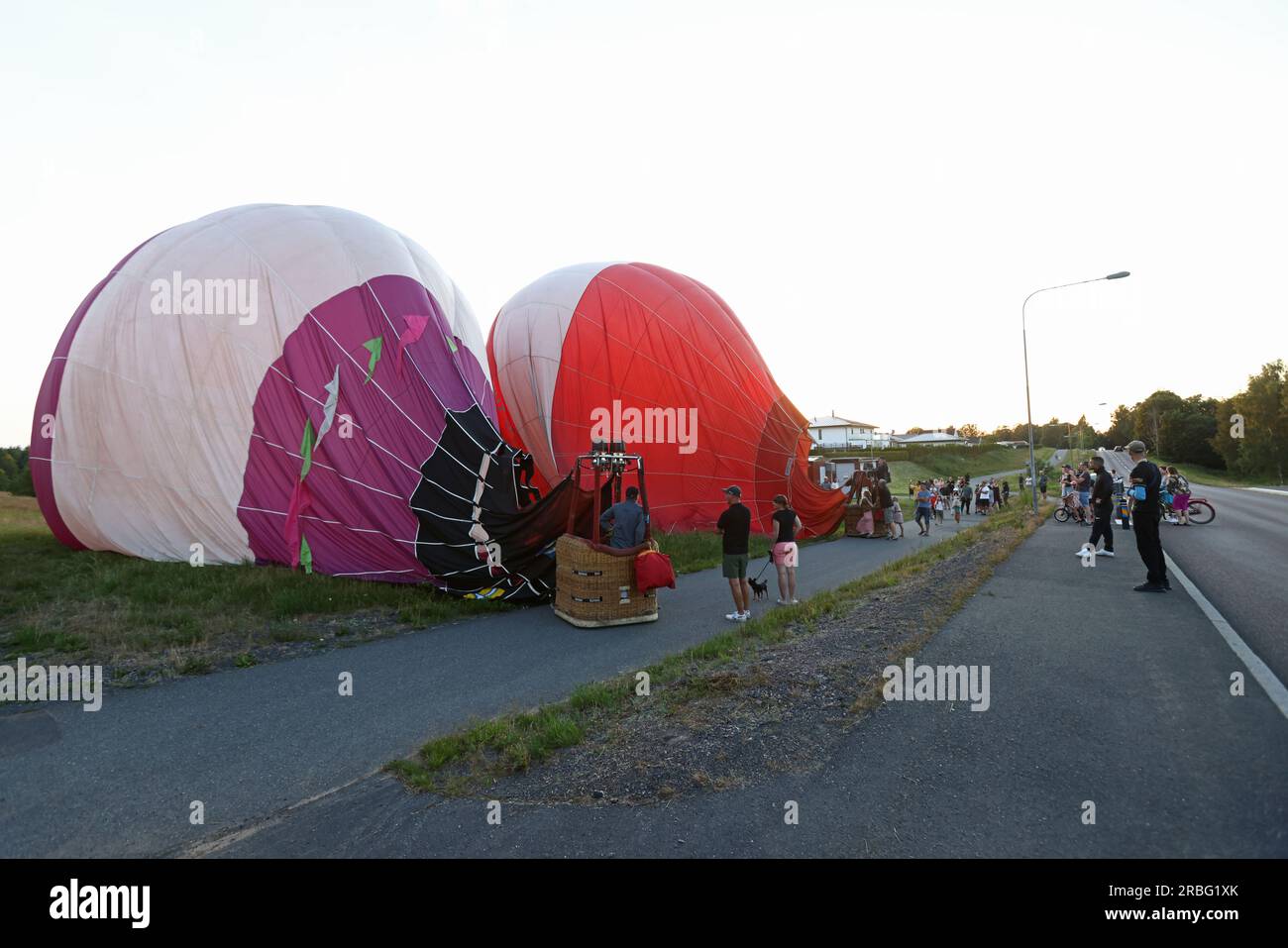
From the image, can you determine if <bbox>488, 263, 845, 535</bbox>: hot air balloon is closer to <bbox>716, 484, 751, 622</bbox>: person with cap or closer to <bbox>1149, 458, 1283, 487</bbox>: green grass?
<bbox>716, 484, 751, 622</bbox>: person with cap

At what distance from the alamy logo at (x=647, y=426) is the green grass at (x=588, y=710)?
24.9 feet

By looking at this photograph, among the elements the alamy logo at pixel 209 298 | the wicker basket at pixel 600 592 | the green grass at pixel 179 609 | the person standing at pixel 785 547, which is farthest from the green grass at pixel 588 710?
the alamy logo at pixel 209 298

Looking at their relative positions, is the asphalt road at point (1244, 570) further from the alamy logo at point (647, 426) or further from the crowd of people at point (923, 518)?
the alamy logo at point (647, 426)

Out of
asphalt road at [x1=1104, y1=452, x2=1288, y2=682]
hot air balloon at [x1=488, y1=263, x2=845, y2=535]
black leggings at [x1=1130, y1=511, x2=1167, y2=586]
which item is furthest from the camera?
hot air balloon at [x1=488, y1=263, x2=845, y2=535]

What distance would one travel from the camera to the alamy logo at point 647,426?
15352 mm

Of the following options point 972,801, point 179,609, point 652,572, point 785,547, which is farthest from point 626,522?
point 972,801

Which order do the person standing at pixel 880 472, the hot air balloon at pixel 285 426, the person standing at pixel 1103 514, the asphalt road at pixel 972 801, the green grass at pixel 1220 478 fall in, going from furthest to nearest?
the green grass at pixel 1220 478 < the person standing at pixel 880 472 < the person standing at pixel 1103 514 < the hot air balloon at pixel 285 426 < the asphalt road at pixel 972 801

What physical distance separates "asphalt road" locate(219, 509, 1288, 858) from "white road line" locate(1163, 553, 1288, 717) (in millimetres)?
85

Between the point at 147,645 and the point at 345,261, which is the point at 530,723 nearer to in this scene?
the point at 147,645

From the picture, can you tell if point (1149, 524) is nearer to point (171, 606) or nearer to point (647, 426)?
point (647, 426)

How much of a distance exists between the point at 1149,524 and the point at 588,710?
8.20 m

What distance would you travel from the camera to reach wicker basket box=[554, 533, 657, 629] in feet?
27.9

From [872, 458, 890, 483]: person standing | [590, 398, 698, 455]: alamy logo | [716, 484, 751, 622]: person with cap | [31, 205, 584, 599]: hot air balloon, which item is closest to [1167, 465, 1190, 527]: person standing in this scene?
[872, 458, 890, 483]: person standing
